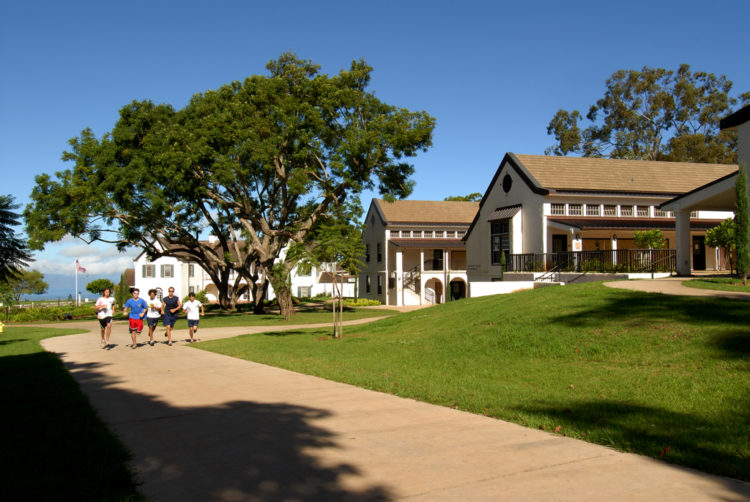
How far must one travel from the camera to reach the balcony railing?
971 inches

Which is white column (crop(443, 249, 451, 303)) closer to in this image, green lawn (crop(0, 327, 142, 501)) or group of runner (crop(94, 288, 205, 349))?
group of runner (crop(94, 288, 205, 349))

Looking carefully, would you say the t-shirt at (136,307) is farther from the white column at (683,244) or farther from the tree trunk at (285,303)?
the white column at (683,244)

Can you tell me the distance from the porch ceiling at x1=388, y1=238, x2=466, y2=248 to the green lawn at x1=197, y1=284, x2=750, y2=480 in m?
28.8

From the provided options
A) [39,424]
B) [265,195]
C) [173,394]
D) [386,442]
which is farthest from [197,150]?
[386,442]

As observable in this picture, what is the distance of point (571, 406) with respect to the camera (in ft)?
24.6

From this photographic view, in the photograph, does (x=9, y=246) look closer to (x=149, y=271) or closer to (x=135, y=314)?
(x=135, y=314)

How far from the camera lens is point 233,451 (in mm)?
5840

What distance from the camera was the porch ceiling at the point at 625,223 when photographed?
2950 cm

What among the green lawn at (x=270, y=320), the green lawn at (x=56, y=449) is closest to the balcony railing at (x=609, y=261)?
the green lawn at (x=270, y=320)

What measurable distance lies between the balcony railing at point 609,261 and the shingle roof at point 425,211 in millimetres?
18573

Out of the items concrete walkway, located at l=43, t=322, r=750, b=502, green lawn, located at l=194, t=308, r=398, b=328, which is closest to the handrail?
green lawn, located at l=194, t=308, r=398, b=328

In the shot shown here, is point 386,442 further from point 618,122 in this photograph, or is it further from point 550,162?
point 618,122

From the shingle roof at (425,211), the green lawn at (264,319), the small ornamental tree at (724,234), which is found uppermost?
the shingle roof at (425,211)

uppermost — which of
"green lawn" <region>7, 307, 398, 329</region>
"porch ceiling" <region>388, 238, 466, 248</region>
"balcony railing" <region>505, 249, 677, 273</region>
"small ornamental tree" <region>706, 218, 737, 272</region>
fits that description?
"porch ceiling" <region>388, 238, 466, 248</region>
